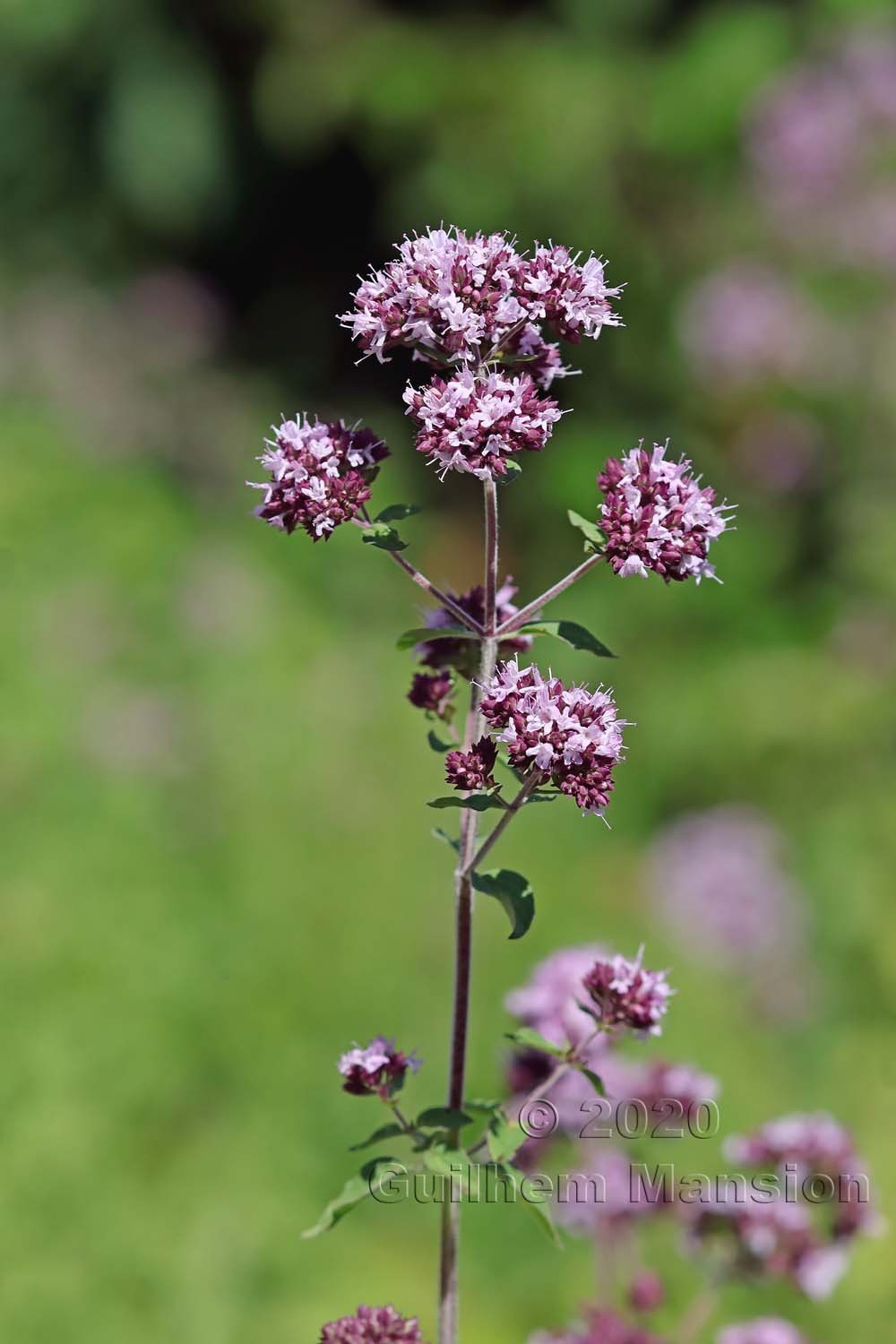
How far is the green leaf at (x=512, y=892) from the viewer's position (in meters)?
1.46

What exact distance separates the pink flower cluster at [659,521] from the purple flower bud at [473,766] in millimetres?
Answer: 216

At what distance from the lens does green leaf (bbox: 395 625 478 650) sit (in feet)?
4.85

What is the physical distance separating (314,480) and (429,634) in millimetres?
188

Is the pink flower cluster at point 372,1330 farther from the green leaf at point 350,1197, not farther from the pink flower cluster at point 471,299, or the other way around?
the pink flower cluster at point 471,299

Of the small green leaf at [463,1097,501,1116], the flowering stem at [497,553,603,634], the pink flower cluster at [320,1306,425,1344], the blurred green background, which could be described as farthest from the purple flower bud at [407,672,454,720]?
the blurred green background

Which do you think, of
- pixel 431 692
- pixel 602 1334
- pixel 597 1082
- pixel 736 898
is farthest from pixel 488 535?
pixel 736 898

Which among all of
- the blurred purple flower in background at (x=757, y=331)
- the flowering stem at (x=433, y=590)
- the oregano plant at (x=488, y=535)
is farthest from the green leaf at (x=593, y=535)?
the blurred purple flower in background at (x=757, y=331)

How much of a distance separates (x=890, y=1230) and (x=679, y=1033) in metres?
1.50

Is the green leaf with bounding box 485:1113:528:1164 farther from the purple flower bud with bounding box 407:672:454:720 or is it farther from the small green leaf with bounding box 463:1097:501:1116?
the purple flower bud with bounding box 407:672:454:720

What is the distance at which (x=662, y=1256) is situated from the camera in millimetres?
3805

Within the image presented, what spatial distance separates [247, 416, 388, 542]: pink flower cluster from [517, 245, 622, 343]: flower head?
217 mm

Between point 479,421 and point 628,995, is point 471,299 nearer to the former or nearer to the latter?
point 479,421

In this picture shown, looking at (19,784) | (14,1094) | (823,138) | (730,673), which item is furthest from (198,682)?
(823,138)

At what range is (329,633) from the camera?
7.73m
